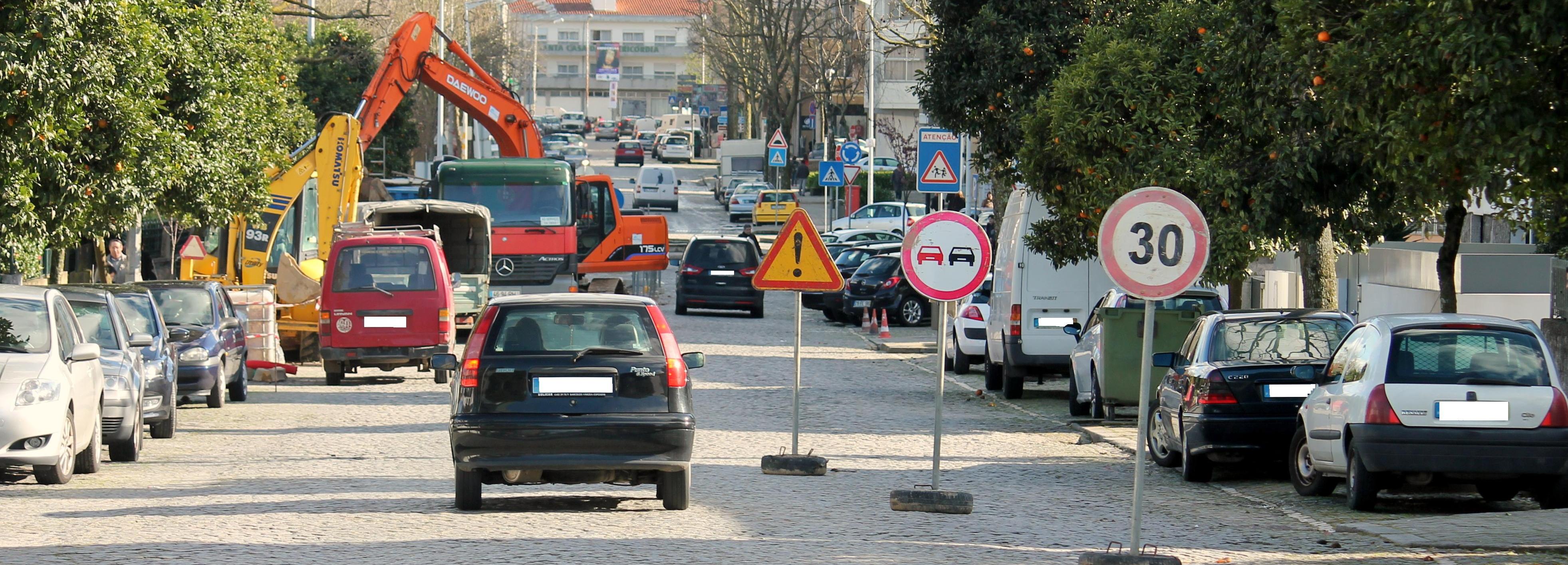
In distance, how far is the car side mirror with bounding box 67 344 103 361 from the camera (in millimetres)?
12727

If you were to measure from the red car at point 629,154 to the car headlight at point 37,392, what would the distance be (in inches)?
3551

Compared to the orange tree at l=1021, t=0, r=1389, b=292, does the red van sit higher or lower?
lower

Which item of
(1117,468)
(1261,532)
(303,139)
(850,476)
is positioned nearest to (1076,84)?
(1117,468)

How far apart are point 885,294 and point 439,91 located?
8834 mm

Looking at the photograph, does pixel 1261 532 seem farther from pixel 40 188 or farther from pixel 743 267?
pixel 743 267

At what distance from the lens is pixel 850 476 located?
13945 mm

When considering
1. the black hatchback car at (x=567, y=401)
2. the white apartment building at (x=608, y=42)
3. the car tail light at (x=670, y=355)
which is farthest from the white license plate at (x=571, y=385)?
the white apartment building at (x=608, y=42)

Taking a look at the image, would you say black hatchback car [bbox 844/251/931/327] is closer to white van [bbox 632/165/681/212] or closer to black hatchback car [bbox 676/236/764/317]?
black hatchback car [bbox 676/236/764/317]

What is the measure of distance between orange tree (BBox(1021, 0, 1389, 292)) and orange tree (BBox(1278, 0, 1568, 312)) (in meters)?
1.59

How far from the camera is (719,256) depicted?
35.1 m

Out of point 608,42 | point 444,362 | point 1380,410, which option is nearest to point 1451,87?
point 1380,410

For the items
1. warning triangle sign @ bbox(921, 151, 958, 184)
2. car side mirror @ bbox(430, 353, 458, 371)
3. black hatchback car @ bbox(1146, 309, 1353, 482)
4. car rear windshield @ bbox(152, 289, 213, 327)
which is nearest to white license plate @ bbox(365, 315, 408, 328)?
car rear windshield @ bbox(152, 289, 213, 327)

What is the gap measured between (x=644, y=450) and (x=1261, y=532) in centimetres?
369

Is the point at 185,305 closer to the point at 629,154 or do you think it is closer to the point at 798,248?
the point at 798,248
